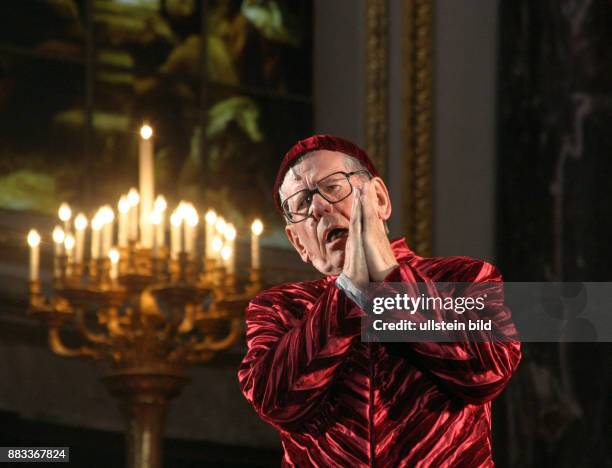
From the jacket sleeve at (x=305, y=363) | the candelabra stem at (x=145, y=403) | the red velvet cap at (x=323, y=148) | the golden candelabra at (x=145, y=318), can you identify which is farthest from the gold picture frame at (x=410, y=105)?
the jacket sleeve at (x=305, y=363)

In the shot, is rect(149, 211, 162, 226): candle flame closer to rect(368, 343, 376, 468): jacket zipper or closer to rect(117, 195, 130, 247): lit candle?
rect(117, 195, 130, 247): lit candle

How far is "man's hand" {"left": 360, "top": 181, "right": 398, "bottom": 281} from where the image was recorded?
212 centimetres

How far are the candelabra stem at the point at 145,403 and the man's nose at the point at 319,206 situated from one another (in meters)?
3.25

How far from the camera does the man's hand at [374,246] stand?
212 cm

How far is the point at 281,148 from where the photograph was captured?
8094 mm

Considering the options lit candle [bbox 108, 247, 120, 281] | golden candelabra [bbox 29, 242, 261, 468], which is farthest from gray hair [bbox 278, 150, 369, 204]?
lit candle [bbox 108, 247, 120, 281]

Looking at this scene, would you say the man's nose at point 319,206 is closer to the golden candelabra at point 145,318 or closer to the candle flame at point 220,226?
the golden candelabra at point 145,318

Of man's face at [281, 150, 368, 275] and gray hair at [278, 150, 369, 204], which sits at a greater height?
gray hair at [278, 150, 369, 204]

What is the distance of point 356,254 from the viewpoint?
2119 millimetres

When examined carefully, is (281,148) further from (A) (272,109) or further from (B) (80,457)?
(B) (80,457)

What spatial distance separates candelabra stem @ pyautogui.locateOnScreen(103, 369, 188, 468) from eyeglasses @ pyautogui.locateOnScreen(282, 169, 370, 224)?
3.18 metres

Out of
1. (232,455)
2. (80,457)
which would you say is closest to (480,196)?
(232,455)

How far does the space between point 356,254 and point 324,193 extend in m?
0.23

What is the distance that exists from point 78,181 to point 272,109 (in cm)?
129
